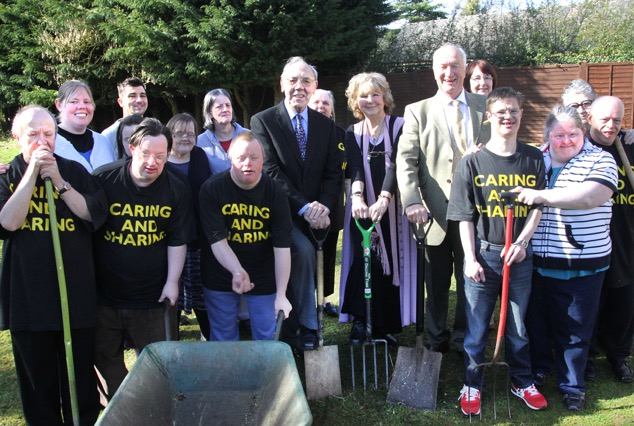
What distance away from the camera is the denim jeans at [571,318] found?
3.41m

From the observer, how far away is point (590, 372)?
12.5ft

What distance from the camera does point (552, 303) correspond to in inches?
139

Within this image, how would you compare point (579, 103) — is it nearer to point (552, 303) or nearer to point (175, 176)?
point (552, 303)

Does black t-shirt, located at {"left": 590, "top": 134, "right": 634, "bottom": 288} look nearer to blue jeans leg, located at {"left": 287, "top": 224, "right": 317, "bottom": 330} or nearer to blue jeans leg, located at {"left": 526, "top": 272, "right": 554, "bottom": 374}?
blue jeans leg, located at {"left": 526, "top": 272, "right": 554, "bottom": 374}

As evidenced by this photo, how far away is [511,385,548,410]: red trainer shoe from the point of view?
11.2ft

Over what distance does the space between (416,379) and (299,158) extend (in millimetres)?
1614

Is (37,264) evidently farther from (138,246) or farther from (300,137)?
(300,137)

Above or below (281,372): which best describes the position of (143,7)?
above

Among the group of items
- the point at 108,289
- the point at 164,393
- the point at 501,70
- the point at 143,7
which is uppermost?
the point at 143,7

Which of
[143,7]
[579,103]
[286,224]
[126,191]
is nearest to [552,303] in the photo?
[579,103]

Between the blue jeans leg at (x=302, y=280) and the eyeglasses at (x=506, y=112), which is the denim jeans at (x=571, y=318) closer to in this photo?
the eyeglasses at (x=506, y=112)

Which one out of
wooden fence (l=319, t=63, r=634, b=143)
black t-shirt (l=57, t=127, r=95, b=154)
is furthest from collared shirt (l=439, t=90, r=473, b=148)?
wooden fence (l=319, t=63, r=634, b=143)

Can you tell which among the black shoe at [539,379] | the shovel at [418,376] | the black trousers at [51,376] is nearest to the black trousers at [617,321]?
the black shoe at [539,379]

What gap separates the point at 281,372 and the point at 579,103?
2.69 meters
